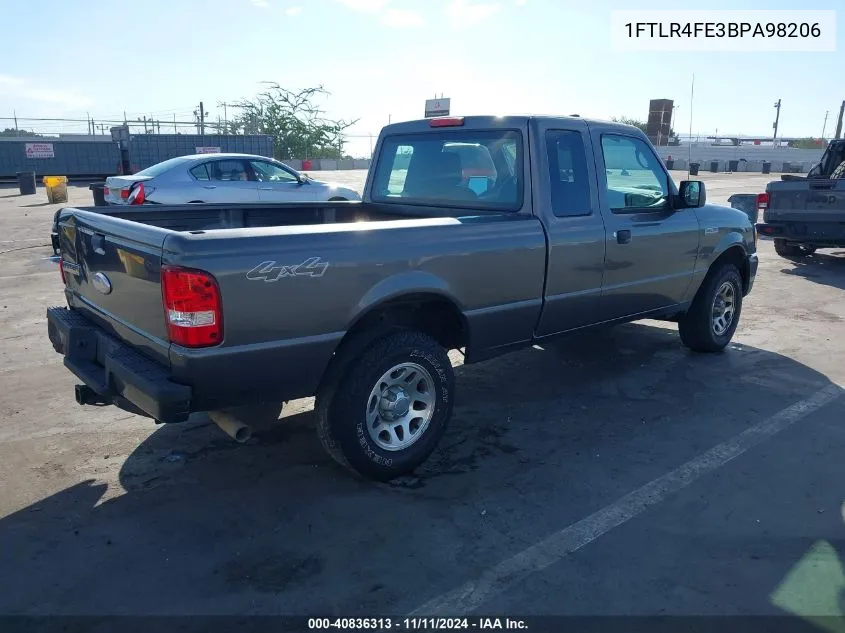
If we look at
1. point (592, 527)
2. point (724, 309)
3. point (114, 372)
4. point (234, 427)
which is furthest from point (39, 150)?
point (592, 527)

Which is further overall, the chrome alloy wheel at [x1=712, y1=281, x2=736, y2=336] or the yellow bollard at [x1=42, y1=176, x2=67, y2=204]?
the yellow bollard at [x1=42, y1=176, x2=67, y2=204]

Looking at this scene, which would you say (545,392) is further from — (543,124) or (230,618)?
(230,618)

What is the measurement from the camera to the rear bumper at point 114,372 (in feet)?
9.83

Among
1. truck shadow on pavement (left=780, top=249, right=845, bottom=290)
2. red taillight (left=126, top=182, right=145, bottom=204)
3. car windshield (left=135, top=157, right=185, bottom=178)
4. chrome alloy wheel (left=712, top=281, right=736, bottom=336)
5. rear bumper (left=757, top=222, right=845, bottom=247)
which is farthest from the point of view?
car windshield (left=135, top=157, right=185, bottom=178)

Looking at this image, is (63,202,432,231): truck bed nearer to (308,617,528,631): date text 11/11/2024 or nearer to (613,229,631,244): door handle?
(613,229,631,244): door handle

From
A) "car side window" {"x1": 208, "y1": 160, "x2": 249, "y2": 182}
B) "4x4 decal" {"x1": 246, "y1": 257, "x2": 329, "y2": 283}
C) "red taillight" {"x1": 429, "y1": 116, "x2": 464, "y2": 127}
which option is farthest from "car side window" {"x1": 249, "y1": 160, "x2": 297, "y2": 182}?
"4x4 decal" {"x1": 246, "y1": 257, "x2": 329, "y2": 283}

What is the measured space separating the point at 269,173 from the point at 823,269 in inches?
379

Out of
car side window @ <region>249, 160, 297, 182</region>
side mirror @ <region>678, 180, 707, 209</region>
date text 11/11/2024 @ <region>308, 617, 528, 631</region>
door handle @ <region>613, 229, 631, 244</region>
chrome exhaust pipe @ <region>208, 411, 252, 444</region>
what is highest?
car side window @ <region>249, 160, 297, 182</region>

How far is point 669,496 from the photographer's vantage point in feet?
12.1

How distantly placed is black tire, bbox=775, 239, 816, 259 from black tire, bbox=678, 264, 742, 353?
20.3 feet

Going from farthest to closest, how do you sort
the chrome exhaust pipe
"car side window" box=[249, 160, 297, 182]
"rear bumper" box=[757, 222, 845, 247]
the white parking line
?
"car side window" box=[249, 160, 297, 182] → "rear bumper" box=[757, 222, 845, 247] → the chrome exhaust pipe → the white parking line

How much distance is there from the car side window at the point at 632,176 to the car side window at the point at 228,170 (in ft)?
29.5

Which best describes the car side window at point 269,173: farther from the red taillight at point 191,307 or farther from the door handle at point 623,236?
the red taillight at point 191,307

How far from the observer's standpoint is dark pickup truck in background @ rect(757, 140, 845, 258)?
32.8ft
